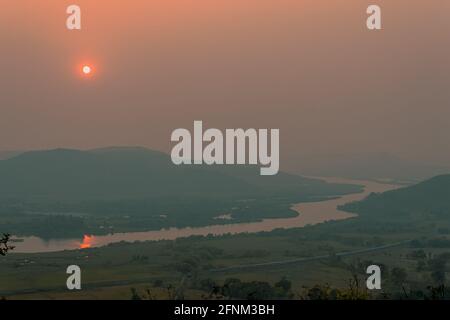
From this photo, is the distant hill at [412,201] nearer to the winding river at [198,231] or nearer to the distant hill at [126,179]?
the winding river at [198,231]

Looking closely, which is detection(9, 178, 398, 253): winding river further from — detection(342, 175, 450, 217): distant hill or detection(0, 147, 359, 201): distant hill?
detection(0, 147, 359, 201): distant hill

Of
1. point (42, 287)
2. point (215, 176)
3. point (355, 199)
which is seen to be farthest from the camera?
point (215, 176)

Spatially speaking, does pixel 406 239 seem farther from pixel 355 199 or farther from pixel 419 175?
pixel 419 175

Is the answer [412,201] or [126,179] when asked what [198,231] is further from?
[126,179]

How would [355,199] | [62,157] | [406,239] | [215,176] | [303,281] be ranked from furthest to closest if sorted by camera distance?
[62,157]
[215,176]
[355,199]
[406,239]
[303,281]

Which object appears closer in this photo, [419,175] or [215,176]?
[419,175]

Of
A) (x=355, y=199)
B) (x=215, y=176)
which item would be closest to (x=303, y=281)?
(x=355, y=199)

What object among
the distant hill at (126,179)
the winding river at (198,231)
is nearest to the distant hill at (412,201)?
the winding river at (198,231)

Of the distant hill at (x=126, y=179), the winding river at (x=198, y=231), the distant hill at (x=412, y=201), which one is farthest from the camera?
the distant hill at (x=126, y=179)
